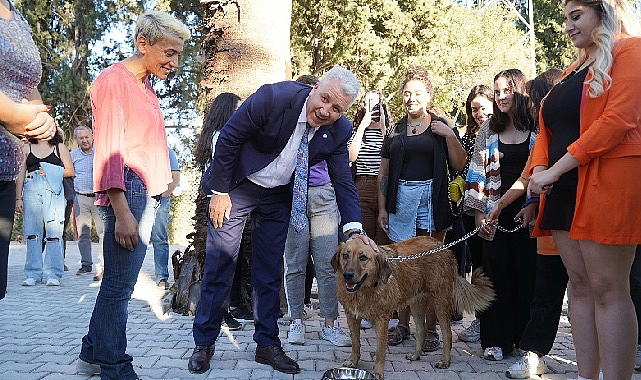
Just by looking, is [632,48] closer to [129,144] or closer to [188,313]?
[129,144]

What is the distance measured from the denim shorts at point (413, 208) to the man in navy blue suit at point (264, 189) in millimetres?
1007

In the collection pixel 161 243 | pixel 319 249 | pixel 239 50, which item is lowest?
pixel 161 243

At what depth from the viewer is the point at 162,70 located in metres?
3.71

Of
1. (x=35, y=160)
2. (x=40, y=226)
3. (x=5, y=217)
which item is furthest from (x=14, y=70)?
(x=40, y=226)

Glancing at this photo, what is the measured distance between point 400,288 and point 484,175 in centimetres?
126

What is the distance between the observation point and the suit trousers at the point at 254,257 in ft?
14.5

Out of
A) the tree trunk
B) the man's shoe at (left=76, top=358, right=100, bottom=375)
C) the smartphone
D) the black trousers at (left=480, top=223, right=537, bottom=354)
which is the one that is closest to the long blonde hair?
the black trousers at (left=480, top=223, right=537, bottom=354)

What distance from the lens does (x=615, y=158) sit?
3.07m

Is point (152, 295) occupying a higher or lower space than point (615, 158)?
lower

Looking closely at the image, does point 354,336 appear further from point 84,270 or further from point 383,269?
point 84,270

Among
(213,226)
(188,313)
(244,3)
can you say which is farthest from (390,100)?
(213,226)

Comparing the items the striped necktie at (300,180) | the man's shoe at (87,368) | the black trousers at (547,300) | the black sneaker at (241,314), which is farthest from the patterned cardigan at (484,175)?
the man's shoe at (87,368)

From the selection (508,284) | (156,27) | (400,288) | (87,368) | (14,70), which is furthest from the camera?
(508,284)

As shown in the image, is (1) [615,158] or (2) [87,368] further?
(2) [87,368]
